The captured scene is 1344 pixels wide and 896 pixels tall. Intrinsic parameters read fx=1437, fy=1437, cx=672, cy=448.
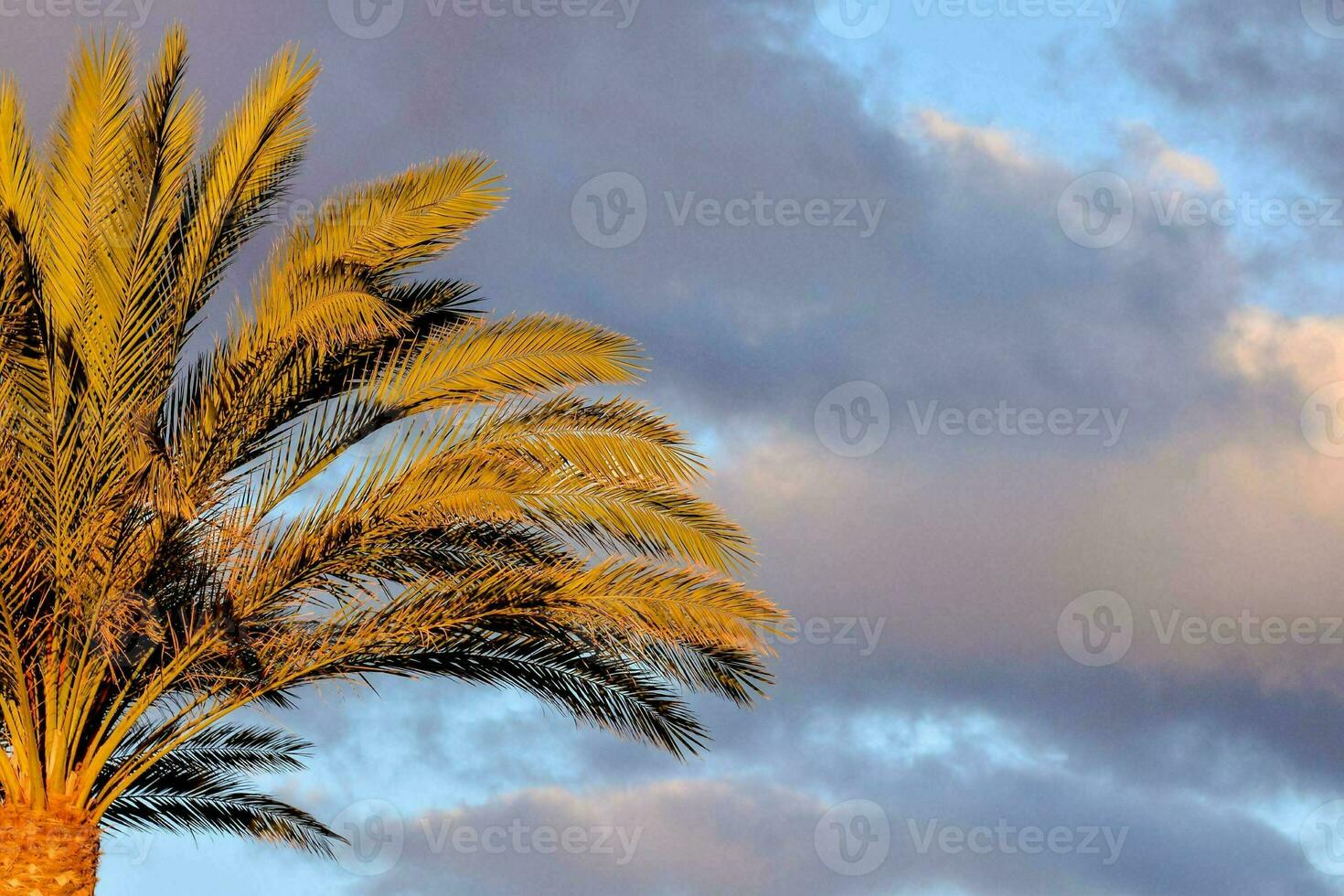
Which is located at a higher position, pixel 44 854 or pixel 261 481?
pixel 261 481

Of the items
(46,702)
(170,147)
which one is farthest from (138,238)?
(46,702)

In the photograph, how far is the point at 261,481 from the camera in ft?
33.8

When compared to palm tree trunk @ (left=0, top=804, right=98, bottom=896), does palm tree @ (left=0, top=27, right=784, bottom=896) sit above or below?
above

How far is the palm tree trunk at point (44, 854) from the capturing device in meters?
9.62

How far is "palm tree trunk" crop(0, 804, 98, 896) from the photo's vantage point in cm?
962

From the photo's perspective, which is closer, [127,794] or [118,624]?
[118,624]

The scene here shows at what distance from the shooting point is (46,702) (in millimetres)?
9945

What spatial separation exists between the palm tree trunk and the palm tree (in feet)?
0.06

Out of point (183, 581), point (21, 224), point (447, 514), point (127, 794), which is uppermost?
point (21, 224)

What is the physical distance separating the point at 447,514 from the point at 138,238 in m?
2.87

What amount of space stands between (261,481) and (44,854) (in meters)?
2.88

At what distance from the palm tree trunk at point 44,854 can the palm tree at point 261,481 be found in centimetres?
2

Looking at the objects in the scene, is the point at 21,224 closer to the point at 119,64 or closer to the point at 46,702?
the point at 119,64

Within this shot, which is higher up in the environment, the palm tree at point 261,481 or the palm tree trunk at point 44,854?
the palm tree at point 261,481
